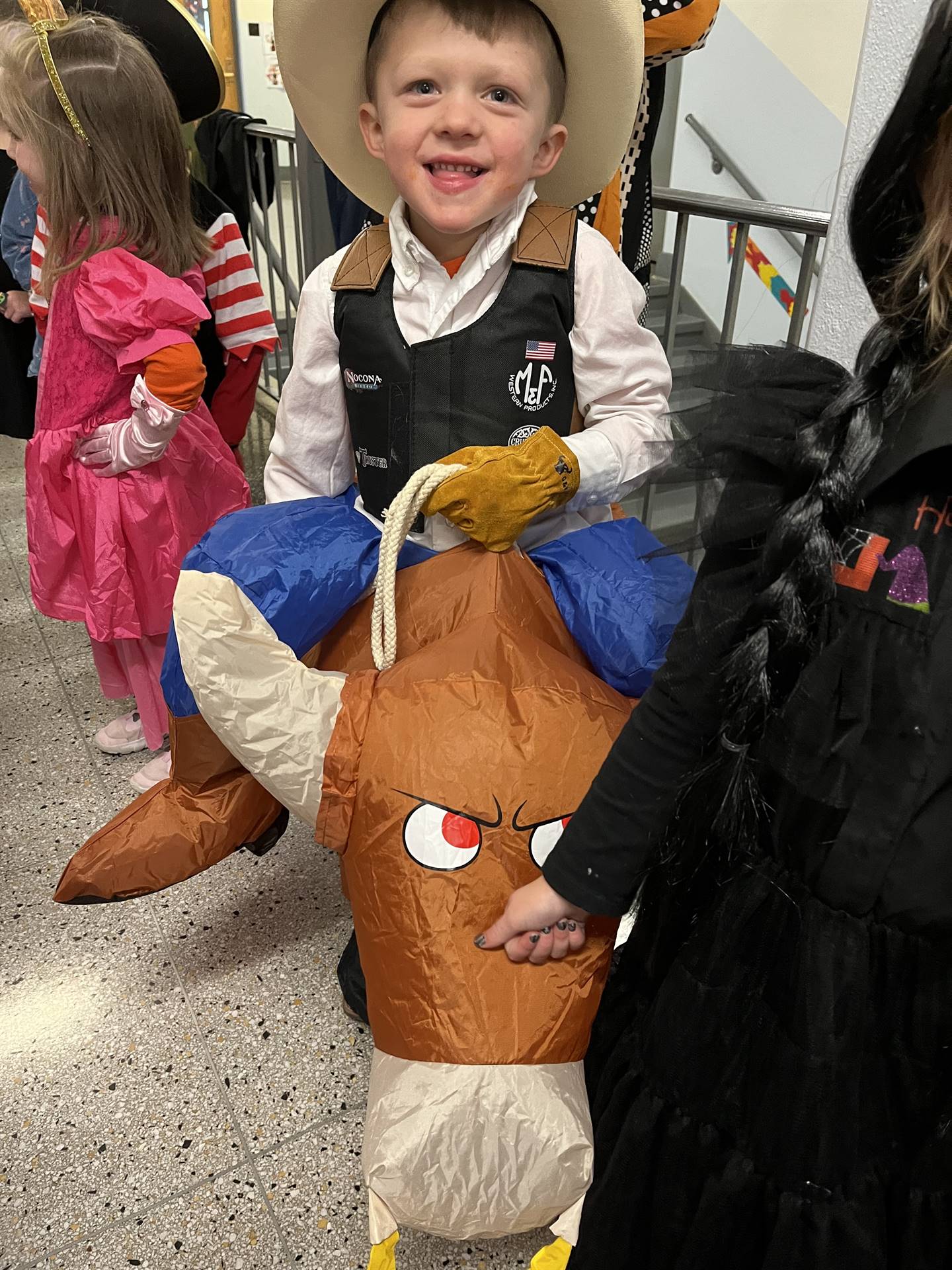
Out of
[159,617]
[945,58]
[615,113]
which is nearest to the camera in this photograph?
[945,58]

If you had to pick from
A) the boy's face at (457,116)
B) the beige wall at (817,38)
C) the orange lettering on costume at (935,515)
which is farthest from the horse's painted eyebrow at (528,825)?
the beige wall at (817,38)

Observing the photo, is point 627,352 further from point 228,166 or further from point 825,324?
point 228,166

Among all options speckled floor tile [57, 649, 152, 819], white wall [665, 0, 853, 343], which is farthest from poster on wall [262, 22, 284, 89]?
speckled floor tile [57, 649, 152, 819]

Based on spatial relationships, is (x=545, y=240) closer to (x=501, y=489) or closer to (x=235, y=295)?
(x=501, y=489)

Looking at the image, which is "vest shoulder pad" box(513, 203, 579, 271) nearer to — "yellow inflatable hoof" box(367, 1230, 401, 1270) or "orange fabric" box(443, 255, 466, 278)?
"orange fabric" box(443, 255, 466, 278)

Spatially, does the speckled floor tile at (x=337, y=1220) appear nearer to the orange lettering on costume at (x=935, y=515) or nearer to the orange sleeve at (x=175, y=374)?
the orange lettering on costume at (x=935, y=515)

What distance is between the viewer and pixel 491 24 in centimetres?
96

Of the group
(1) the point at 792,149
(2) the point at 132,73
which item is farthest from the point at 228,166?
(1) the point at 792,149

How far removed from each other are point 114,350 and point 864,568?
1.38 m

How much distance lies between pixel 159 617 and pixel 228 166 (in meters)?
1.82

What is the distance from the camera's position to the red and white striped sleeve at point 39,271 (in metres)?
1.69

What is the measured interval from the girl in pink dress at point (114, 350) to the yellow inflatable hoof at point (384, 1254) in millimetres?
1181

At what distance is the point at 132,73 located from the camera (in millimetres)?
1600

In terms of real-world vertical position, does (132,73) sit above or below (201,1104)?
above
